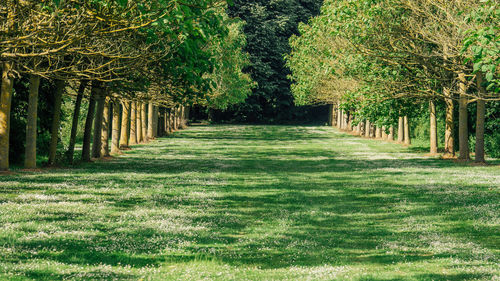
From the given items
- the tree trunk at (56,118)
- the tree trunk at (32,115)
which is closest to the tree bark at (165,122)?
the tree trunk at (56,118)

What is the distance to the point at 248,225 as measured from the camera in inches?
533

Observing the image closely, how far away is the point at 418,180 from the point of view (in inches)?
891

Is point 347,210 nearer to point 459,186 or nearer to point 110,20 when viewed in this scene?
point 459,186

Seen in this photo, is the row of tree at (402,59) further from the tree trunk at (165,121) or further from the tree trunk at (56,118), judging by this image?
the tree trunk at (165,121)

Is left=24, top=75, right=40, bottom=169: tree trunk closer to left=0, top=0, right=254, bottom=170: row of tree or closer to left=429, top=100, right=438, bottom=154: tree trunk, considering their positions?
left=0, top=0, right=254, bottom=170: row of tree

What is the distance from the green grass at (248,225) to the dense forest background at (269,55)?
6528cm

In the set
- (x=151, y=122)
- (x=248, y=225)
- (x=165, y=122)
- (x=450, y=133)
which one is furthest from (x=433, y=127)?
(x=165, y=122)

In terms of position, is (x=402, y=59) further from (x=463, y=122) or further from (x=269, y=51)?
(x=269, y=51)

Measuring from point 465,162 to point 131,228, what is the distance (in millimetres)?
22660

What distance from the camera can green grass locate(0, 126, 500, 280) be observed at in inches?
369

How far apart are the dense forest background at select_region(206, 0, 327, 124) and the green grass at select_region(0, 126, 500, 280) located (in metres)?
65.3

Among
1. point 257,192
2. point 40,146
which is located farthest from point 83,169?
point 257,192

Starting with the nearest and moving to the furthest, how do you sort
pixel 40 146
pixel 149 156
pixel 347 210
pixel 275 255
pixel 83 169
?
1. pixel 275 255
2. pixel 347 210
3. pixel 83 169
4. pixel 40 146
5. pixel 149 156

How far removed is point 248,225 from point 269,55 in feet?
259
